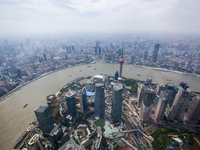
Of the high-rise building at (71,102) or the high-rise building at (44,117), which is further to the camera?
the high-rise building at (71,102)

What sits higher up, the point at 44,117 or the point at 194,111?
the point at 44,117

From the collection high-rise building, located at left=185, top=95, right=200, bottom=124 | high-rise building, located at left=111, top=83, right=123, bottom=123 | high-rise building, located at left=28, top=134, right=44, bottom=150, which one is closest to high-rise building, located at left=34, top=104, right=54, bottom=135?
high-rise building, located at left=28, top=134, right=44, bottom=150

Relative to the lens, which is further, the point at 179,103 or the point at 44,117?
the point at 179,103

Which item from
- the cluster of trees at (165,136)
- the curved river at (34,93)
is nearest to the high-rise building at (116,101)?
the cluster of trees at (165,136)

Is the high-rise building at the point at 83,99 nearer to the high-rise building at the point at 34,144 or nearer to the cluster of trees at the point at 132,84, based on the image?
the high-rise building at the point at 34,144

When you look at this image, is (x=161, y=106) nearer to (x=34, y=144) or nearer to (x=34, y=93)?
(x=34, y=144)

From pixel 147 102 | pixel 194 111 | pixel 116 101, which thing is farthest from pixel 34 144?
pixel 194 111

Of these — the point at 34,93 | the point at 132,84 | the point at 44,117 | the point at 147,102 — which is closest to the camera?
the point at 44,117
